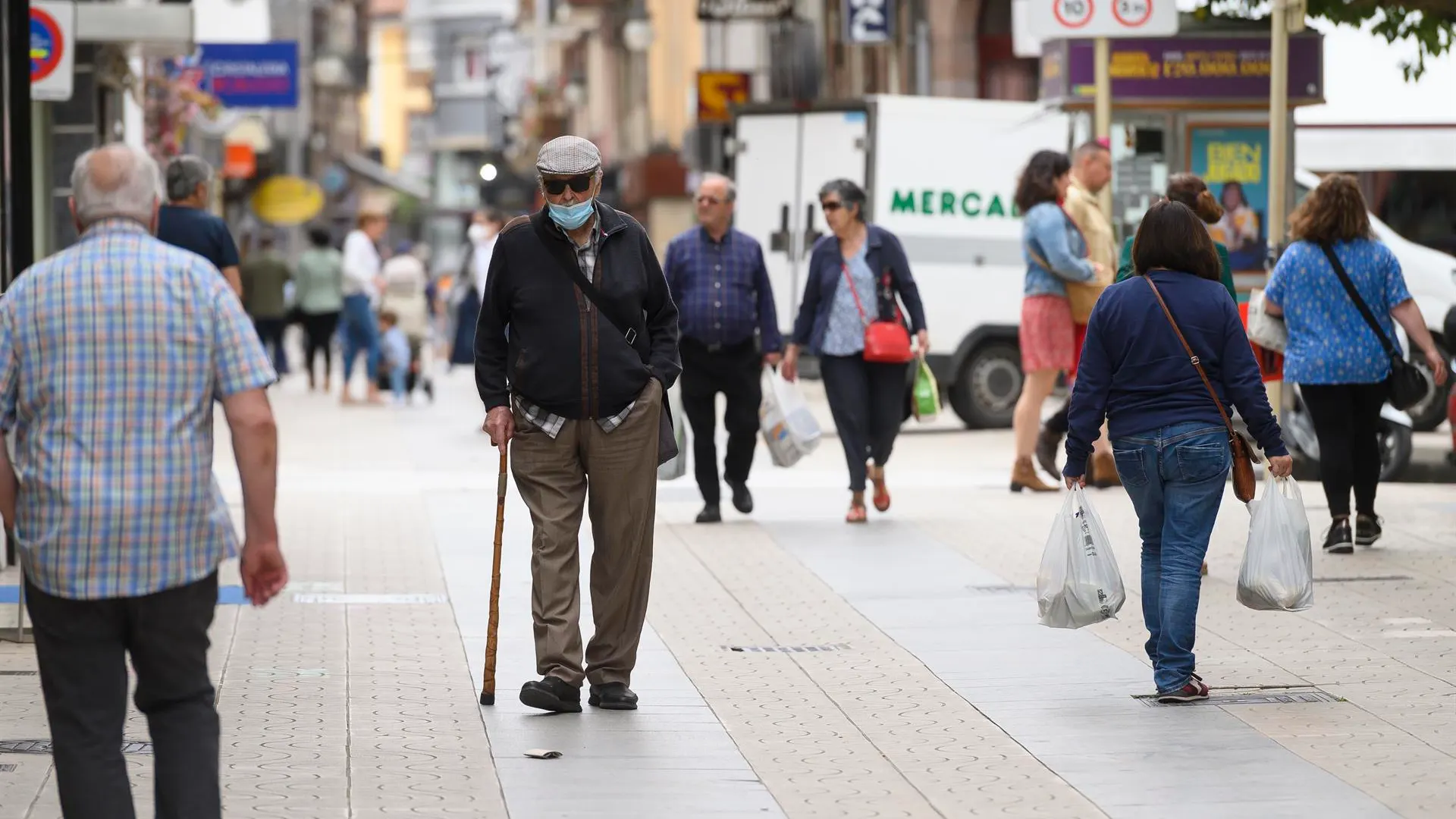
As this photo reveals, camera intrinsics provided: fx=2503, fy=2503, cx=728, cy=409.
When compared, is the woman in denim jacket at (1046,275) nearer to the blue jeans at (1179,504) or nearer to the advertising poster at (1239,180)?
the advertising poster at (1239,180)

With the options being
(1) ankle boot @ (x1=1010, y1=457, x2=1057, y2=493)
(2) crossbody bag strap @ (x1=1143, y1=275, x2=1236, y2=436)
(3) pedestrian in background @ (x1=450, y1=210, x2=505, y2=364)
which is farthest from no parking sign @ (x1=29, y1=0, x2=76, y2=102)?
(3) pedestrian in background @ (x1=450, y1=210, x2=505, y2=364)

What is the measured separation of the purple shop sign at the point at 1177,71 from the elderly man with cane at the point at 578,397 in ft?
26.7

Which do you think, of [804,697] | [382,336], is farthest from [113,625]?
[382,336]

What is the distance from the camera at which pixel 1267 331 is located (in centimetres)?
1106

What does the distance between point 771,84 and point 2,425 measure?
31.7 m

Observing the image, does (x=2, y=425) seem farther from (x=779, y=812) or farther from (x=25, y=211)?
(x=25, y=211)

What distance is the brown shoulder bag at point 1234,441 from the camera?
24.7ft

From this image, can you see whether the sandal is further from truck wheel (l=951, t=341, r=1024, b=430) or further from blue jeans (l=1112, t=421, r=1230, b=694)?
truck wheel (l=951, t=341, r=1024, b=430)

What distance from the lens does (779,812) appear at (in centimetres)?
610

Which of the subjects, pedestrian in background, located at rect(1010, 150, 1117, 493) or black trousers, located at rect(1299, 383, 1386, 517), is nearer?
black trousers, located at rect(1299, 383, 1386, 517)

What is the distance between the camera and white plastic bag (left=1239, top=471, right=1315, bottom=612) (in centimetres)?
750

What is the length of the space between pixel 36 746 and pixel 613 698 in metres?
1.69

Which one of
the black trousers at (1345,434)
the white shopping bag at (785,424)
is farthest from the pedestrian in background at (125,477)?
the white shopping bag at (785,424)

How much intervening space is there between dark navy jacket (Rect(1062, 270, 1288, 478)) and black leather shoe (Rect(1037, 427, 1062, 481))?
21.4 ft
